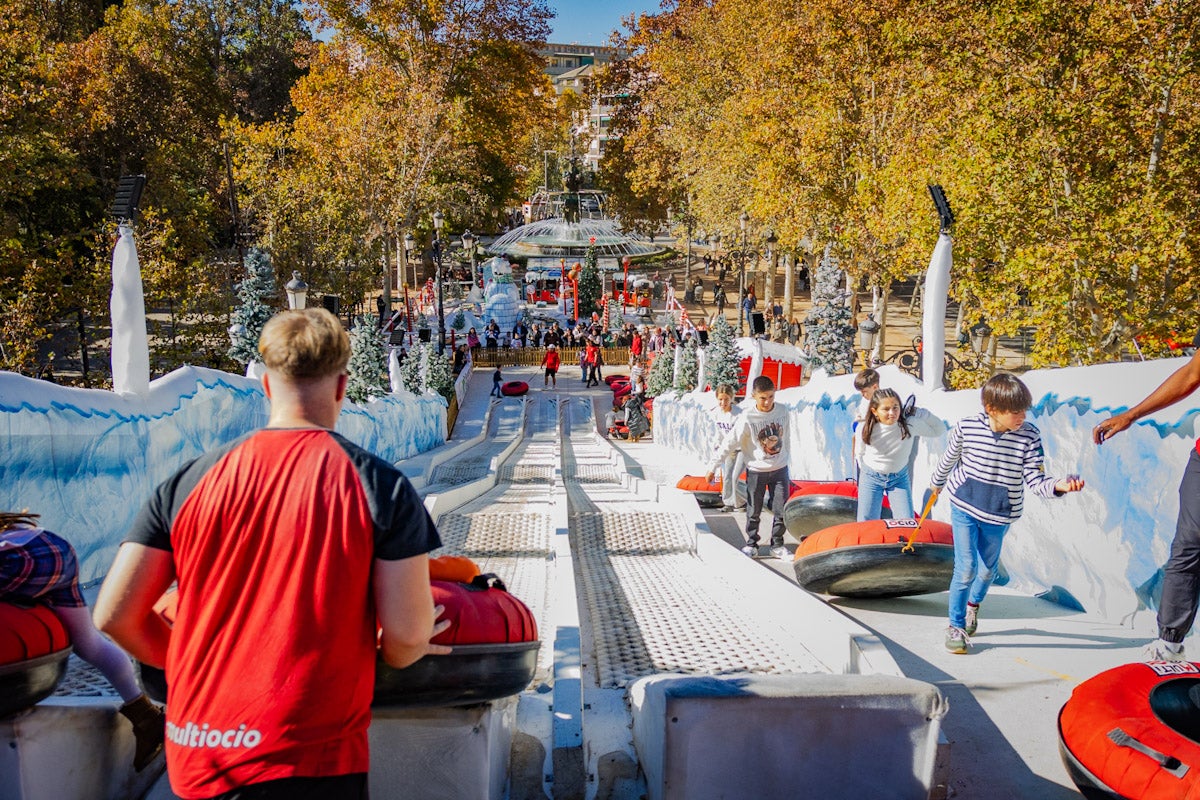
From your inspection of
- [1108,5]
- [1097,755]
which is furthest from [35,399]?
[1108,5]

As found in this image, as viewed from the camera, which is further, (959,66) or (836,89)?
(836,89)

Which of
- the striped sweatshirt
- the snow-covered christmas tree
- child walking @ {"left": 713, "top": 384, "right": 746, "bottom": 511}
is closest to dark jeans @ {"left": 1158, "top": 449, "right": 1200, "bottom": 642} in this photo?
the striped sweatshirt

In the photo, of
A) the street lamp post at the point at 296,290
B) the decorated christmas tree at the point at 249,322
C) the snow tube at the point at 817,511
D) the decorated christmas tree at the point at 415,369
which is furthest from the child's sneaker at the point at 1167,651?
the decorated christmas tree at the point at 415,369

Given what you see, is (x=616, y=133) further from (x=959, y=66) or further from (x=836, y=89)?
(x=959, y=66)

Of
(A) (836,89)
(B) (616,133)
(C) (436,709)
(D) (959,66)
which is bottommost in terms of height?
(C) (436,709)

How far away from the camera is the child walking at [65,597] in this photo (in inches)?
103

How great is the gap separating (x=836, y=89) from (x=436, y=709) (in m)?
26.4

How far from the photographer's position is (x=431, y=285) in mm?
43500

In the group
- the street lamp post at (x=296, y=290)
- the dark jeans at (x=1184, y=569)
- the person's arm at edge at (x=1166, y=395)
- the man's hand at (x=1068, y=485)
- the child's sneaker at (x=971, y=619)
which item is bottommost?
the child's sneaker at (x=971, y=619)

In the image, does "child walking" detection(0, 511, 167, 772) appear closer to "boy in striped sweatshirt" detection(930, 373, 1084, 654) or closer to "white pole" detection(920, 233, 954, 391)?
"boy in striped sweatshirt" detection(930, 373, 1084, 654)

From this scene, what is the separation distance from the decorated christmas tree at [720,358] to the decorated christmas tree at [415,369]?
7.25m

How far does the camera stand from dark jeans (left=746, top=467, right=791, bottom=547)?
6.83 meters

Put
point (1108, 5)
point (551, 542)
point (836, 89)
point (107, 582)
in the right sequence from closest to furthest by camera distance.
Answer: point (107, 582)
point (551, 542)
point (1108, 5)
point (836, 89)

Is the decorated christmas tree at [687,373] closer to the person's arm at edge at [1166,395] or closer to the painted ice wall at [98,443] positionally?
the painted ice wall at [98,443]
